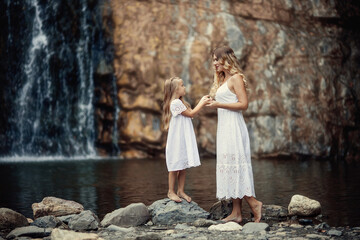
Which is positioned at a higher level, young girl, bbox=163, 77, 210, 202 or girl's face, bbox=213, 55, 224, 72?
girl's face, bbox=213, 55, 224, 72

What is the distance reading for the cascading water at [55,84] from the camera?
65.1 feet

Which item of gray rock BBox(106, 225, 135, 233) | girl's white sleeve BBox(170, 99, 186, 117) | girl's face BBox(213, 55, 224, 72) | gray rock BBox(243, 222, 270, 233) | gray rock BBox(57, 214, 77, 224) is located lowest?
gray rock BBox(57, 214, 77, 224)

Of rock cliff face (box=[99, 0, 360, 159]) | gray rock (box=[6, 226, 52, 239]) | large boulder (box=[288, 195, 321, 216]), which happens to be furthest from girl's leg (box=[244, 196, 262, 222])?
rock cliff face (box=[99, 0, 360, 159])

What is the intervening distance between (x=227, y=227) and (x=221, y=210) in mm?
946

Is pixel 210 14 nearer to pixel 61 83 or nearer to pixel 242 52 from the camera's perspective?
pixel 242 52

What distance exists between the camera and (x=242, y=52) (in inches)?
763

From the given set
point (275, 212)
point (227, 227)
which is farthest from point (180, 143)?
point (275, 212)

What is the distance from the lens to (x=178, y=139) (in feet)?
22.1

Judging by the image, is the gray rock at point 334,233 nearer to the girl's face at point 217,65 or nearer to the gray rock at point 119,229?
the gray rock at point 119,229

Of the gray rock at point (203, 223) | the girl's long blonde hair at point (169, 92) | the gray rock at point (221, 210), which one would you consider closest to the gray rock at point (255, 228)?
the gray rock at point (203, 223)

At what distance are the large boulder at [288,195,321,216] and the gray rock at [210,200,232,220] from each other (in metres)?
0.77

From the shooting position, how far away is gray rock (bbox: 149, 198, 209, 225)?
21.2 feet

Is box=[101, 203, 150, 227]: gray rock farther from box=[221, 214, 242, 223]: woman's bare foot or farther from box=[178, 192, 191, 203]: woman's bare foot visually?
box=[221, 214, 242, 223]: woman's bare foot

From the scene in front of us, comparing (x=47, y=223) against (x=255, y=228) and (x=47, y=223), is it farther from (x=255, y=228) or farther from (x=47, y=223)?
(x=255, y=228)
